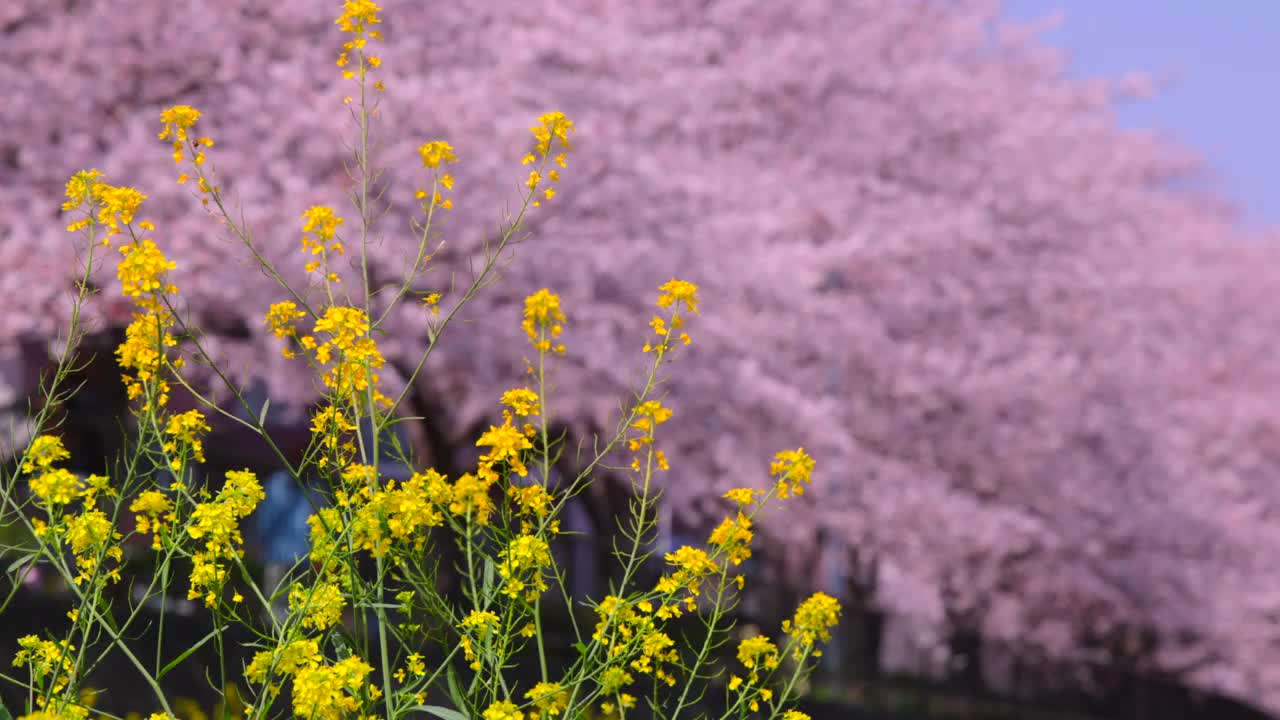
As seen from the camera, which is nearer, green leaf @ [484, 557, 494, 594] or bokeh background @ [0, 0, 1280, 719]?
green leaf @ [484, 557, 494, 594]

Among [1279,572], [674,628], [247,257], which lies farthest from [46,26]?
[1279,572]

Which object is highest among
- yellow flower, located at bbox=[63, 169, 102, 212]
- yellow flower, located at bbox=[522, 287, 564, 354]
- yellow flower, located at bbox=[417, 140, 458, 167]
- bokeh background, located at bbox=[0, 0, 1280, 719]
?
yellow flower, located at bbox=[417, 140, 458, 167]

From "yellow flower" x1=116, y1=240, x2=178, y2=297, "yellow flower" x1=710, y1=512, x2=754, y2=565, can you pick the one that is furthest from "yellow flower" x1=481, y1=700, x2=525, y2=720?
"yellow flower" x1=116, y1=240, x2=178, y2=297

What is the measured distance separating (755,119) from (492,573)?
9489 mm

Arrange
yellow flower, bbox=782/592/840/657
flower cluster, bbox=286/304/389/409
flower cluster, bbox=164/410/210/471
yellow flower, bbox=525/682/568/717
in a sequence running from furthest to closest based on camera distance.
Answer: yellow flower, bbox=782/592/840/657 → flower cluster, bbox=164/410/210/471 → flower cluster, bbox=286/304/389/409 → yellow flower, bbox=525/682/568/717

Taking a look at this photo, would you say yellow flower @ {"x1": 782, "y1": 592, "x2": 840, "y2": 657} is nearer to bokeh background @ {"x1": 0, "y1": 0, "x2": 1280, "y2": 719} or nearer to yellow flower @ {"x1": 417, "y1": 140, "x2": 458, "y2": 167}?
yellow flower @ {"x1": 417, "y1": 140, "x2": 458, "y2": 167}

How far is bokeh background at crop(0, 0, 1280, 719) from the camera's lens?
983 centimetres

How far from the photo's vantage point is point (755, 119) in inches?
484

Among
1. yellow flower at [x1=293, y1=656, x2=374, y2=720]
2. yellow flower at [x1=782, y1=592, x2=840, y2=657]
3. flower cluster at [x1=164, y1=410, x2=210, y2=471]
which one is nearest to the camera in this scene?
yellow flower at [x1=293, y1=656, x2=374, y2=720]

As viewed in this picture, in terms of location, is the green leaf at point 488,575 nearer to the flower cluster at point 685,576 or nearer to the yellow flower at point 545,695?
the yellow flower at point 545,695

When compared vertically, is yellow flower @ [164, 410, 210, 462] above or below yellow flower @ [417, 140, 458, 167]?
below

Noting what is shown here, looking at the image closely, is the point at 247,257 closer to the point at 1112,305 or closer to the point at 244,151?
the point at 244,151

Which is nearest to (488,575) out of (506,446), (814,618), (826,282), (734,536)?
(506,446)

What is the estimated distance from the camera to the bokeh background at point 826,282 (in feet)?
32.2
